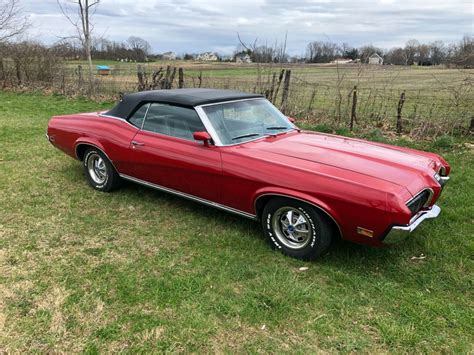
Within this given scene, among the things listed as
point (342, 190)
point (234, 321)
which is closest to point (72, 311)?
point (234, 321)

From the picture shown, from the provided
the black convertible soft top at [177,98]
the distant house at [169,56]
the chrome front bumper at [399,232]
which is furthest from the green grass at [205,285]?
the distant house at [169,56]

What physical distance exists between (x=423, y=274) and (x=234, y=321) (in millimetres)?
1810

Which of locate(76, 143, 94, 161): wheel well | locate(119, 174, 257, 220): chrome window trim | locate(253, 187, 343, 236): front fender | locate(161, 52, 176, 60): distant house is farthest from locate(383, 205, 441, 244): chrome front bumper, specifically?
locate(161, 52, 176, 60): distant house

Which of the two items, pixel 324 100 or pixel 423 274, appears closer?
pixel 423 274

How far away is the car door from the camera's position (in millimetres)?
4125

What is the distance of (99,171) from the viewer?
5523 mm

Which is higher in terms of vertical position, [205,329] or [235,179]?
[235,179]

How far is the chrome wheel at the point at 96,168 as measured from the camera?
543 cm

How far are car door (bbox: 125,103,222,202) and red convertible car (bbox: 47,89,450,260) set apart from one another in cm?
1

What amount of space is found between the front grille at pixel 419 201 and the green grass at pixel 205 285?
563mm

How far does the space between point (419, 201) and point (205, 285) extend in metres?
2.04

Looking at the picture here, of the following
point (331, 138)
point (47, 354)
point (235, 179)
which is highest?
point (331, 138)

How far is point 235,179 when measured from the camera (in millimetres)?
3895

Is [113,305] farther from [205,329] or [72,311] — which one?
[205,329]
